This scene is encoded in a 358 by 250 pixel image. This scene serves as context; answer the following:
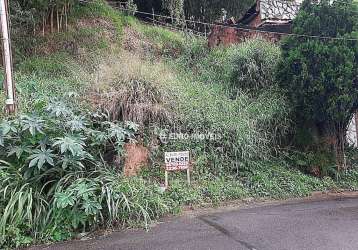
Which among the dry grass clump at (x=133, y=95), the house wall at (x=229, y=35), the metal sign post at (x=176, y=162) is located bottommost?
the metal sign post at (x=176, y=162)

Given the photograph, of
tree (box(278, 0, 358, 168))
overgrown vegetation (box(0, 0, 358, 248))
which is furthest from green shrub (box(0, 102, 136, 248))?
tree (box(278, 0, 358, 168))

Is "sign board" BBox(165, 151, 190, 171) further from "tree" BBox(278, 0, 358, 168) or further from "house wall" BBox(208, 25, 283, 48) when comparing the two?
"house wall" BBox(208, 25, 283, 48)

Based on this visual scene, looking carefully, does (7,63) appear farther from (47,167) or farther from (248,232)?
(248,232)

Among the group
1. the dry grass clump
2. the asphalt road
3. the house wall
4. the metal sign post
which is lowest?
the asphalt road

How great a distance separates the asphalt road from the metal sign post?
2.79 feet

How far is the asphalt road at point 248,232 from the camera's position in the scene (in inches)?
167

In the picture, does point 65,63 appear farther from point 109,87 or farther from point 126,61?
point 109,87

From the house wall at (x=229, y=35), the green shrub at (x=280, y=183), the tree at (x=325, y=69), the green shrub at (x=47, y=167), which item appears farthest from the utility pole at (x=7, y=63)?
the house wall at (x=229, y=35)

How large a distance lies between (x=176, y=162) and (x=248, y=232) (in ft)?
5.74

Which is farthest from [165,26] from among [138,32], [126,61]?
[126,61]

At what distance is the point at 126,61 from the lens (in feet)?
24.1

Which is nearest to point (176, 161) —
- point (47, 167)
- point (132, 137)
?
point (132, 137)

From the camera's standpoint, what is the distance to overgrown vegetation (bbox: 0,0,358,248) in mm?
4586

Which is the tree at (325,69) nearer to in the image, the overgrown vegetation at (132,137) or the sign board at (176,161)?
the overgrown vegetation at (132,137)
